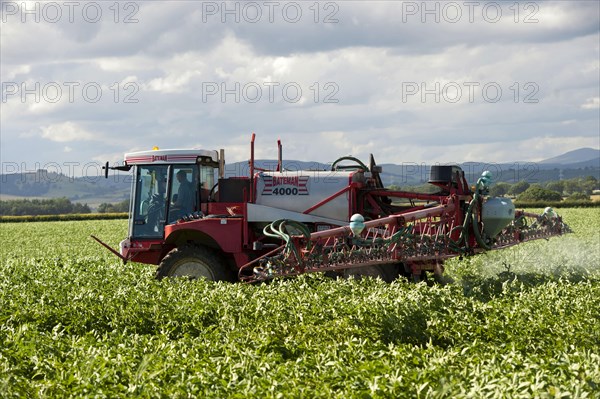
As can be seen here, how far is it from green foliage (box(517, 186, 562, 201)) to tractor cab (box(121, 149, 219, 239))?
45.3 metres

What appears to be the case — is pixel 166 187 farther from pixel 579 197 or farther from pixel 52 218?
pixel 579 197

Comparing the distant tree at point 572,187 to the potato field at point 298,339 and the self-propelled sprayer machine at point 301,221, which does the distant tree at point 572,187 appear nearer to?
the self-propelled sprayer machine at point 301,221

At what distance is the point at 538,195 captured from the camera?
185ft

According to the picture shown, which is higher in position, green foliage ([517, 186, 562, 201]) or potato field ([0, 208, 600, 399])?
green foliage ([517, 186, 562, 201])

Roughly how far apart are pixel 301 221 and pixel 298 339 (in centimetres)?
446

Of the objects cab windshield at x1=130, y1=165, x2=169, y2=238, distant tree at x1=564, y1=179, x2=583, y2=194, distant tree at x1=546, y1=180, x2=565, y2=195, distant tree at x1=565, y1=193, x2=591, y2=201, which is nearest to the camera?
cab windshield at x1=130, y1=165, x2=169, y2=238

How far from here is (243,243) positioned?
1221 cm

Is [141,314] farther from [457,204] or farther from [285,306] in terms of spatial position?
[457,204]

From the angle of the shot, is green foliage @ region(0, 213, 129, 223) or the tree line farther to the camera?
the tree line

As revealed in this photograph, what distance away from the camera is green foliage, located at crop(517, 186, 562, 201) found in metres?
55.5

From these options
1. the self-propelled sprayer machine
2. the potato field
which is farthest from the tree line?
the potato field

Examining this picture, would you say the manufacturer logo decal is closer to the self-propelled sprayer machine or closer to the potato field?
the self-propelled sprayer machine

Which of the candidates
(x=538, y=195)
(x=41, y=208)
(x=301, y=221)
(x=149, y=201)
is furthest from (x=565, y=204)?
(x=41, y=208)

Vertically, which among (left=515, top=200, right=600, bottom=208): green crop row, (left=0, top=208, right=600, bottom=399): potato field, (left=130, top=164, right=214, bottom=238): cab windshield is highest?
(left=130, top=164, right=214, bottom=238): cab windshield
